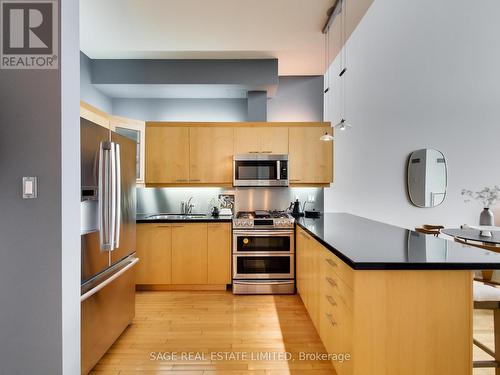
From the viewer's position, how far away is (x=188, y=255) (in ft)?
11.3

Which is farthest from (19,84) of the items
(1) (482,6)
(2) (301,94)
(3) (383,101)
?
(1) (482,6)

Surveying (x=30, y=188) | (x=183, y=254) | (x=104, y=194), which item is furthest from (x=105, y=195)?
(x=183, y=254)

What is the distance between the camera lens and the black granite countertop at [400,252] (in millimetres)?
1374

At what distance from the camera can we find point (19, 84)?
56.4 inches

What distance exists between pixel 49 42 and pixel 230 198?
2.89 meters

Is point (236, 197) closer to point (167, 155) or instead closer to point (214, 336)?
point (167, 155)

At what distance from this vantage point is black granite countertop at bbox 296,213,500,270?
1.37 metres

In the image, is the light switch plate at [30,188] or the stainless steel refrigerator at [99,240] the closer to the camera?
the light switch plate at [30,188]

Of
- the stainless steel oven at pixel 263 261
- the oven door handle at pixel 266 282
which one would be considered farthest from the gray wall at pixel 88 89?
the oven door handle at pixel 266 282

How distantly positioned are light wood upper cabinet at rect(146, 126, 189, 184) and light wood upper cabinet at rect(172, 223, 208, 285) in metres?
0.74

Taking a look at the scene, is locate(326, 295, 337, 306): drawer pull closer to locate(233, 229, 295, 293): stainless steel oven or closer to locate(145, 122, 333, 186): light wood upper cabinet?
locate(233, 229, 295, 293): stainless steel oven

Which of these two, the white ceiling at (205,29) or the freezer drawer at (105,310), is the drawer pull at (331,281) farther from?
the white ceiling at (205,29)

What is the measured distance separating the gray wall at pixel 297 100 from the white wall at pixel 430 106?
0.22m

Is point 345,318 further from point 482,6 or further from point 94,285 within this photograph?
point 482,6
